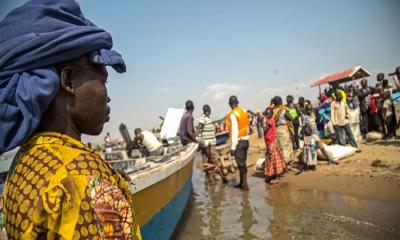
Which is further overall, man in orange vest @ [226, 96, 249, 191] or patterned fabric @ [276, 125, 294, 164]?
patterned fabric @ [276, 125, 294, 164]

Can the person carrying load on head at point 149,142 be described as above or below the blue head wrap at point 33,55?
below

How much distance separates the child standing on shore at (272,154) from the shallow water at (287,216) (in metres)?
0.45

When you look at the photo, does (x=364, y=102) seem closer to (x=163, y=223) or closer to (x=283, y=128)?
(x=283, y=128)

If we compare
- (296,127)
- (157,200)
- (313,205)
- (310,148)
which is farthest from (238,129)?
(296,127)

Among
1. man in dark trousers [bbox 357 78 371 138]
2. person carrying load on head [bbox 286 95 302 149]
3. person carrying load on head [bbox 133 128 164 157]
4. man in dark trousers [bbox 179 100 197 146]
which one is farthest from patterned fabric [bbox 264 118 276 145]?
man in dark trousers [bbox 357 78 371 138]

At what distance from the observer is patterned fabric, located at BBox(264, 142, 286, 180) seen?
8.13 meters

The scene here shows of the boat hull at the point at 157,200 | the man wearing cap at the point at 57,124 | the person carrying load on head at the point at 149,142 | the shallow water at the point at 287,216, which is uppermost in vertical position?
the man wearing cap at the point at 57,124

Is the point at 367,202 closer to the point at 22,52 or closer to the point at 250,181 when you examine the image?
the point at 250,181

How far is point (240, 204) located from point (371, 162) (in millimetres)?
3849

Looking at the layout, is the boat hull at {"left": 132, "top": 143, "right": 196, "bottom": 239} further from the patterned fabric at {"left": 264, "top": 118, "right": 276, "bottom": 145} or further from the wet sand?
the patterned fabric at {"left": 264, "top": 118, "right": 276, "bottom": 145}

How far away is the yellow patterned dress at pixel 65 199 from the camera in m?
0.85

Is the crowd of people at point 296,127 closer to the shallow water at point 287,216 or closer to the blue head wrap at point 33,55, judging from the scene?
the shallow water at point 287,216

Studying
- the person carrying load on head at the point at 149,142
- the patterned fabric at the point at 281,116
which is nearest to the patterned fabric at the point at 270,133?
the patterned fabric at the point at 281,116

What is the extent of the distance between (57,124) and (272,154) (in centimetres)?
750
